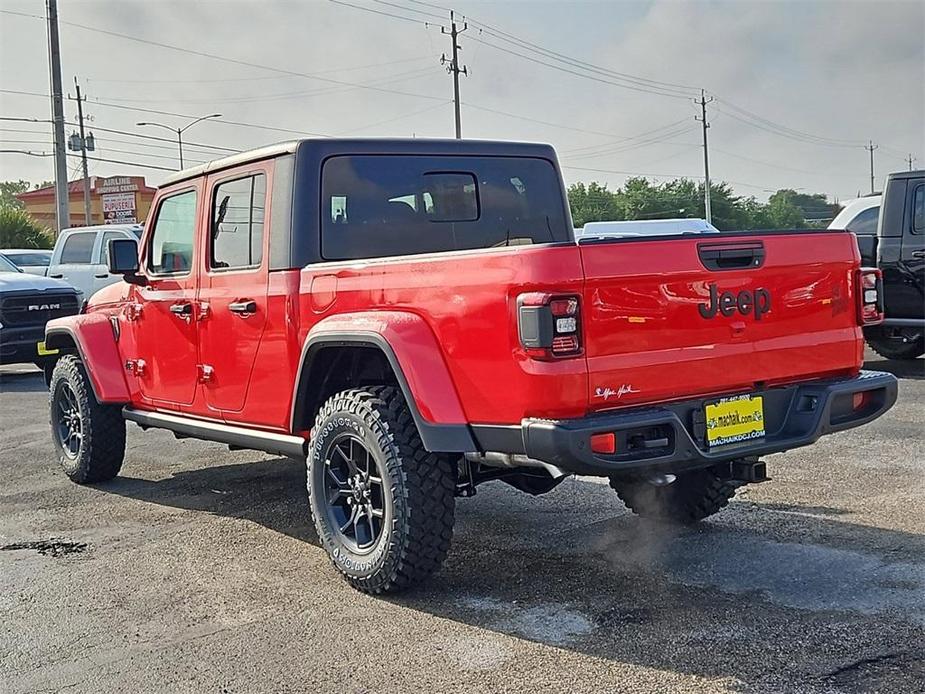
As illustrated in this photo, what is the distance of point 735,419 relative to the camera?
4.05 metres

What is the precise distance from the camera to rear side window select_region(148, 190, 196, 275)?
587 cm

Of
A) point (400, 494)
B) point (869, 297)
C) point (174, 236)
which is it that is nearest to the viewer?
point (400, 494)

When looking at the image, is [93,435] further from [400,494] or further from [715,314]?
[715,314]

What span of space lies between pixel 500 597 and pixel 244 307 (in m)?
1.94

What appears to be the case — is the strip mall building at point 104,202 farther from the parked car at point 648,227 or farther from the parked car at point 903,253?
the parked car at point 903,253

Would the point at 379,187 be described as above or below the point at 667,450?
above

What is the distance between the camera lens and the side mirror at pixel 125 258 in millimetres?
6309

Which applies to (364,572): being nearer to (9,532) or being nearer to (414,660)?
(414,660)

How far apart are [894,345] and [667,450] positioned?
28.5 feet

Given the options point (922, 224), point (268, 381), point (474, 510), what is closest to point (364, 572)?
point (268, 381)

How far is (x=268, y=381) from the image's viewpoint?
5035 mm

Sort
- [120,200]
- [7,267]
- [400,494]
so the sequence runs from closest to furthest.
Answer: [400,494], [7,267], [120,200]

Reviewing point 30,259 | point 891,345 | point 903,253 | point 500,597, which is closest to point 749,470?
point 500,597

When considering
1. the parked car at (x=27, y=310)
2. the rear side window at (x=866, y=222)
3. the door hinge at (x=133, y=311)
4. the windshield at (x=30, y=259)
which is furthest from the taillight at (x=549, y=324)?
the windshield at (x=30, y=259)
